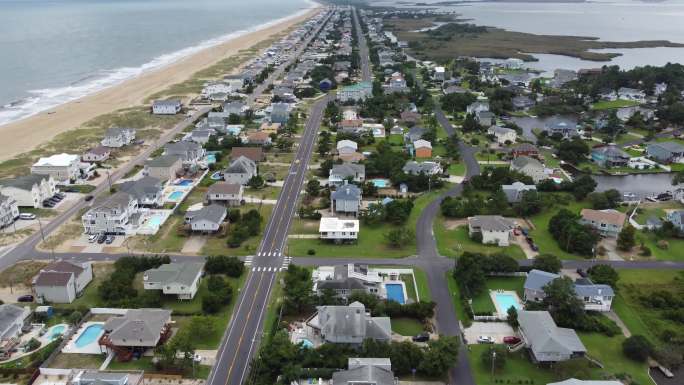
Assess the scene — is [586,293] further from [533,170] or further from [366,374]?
[533,170]

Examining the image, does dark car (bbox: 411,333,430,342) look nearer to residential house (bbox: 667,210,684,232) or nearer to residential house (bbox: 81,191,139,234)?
residential house (bbox: 81,191,139,234)

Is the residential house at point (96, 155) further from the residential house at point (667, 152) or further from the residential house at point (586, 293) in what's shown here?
the residential house at point (667, 152)

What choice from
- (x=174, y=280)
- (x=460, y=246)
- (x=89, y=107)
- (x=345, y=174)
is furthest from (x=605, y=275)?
(x=89, y=107)

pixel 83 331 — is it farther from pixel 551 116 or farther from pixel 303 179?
pixel 551 116

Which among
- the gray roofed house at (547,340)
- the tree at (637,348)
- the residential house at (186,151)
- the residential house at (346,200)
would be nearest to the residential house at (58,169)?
the residential house at (186,151)

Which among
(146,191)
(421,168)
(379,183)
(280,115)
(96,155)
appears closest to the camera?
(146,191)

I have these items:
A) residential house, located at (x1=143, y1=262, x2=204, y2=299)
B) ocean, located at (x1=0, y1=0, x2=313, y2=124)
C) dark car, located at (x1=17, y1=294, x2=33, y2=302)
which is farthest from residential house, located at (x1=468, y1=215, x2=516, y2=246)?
ocean, located at (x1=0, y1=0, x2=313, y2=124)
